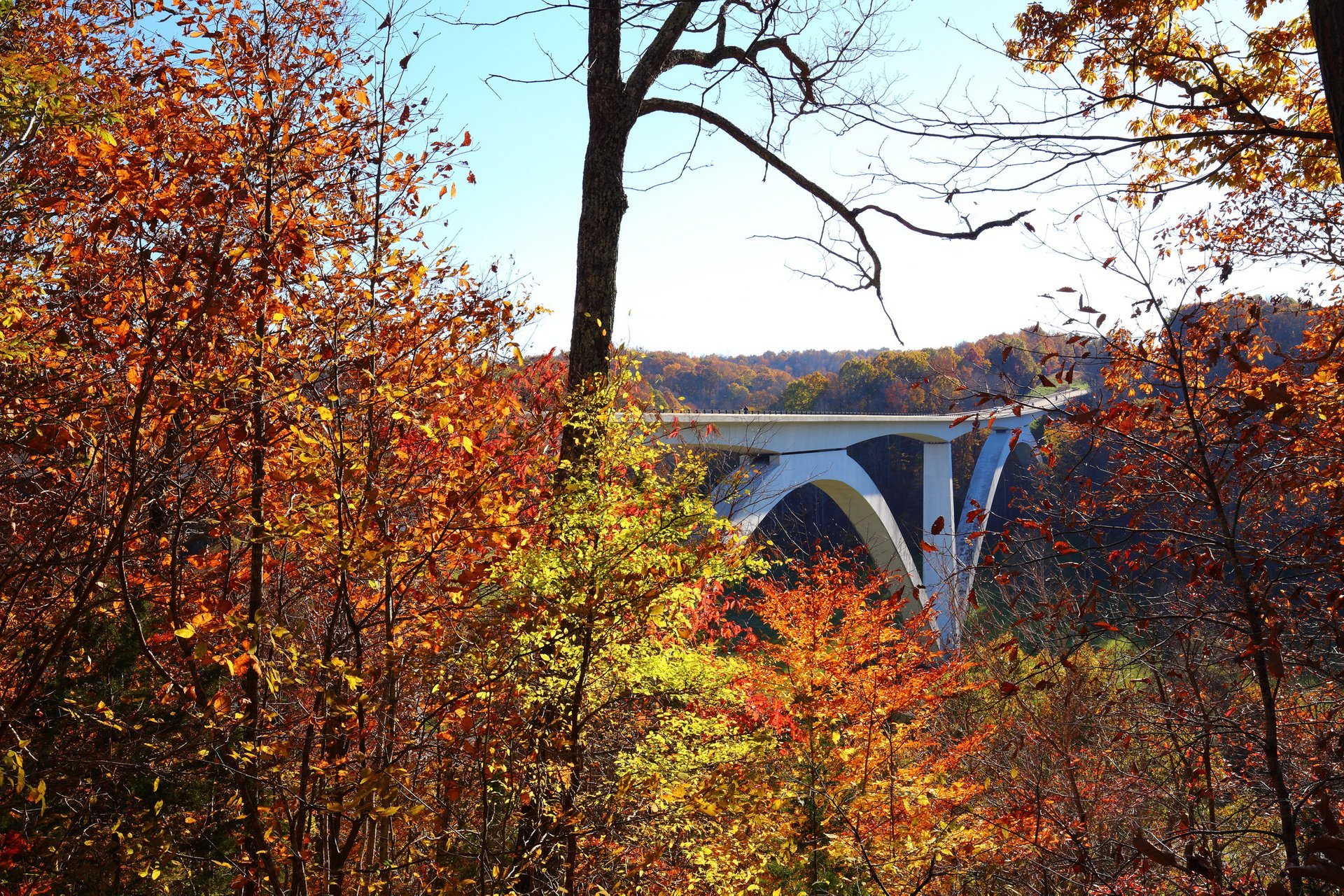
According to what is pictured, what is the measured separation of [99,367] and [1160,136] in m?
4.09

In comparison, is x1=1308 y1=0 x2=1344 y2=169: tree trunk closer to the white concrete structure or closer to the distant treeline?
the white concrete structure

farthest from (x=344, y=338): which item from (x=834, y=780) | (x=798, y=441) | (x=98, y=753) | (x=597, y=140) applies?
(x=798, y=441)

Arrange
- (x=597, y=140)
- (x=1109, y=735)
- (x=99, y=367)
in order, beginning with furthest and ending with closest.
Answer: (x=1109, y=735) → (x=597, y=140) → (x=99, y=367)

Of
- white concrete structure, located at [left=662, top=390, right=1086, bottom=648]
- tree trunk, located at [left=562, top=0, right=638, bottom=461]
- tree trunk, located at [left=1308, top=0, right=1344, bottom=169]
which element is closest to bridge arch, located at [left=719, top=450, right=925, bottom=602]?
white concrete structure, located at [left=662, top=390, right=1086, bottom=648]

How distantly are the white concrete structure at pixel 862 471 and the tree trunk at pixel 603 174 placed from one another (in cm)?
761

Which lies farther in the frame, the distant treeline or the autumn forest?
the distant treeline

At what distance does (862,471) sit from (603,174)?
22380 millimetres

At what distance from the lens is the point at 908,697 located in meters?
9.21

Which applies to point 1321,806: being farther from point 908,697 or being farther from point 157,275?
point 908,697

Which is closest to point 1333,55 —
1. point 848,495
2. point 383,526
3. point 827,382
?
point 383,526

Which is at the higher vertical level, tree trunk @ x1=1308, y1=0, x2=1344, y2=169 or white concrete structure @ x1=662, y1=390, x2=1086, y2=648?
tree trunk @ x1=1308, y1=0, x2=1344, y2=169

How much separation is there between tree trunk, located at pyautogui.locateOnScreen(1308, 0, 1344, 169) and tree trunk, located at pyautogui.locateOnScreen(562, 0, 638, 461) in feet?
11.8

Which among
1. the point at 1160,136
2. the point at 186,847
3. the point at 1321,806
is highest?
the point at 1160,136

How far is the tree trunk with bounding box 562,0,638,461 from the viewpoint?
16.9ft
